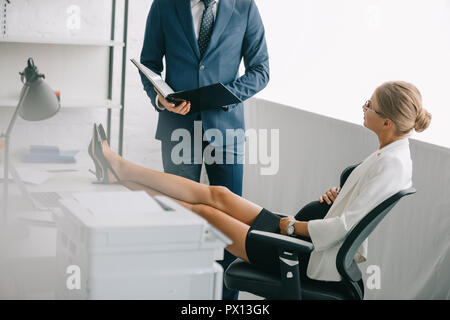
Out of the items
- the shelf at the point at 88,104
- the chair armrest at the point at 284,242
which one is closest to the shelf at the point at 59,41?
the shelf at the point at 88,104

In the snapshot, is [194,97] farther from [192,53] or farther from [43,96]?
[43,96]

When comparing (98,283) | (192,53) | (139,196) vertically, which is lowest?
(98,283)

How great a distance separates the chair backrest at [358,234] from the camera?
1.59 meters

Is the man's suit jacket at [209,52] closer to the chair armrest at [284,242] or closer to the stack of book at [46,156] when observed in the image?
the stack of book at [46,156]

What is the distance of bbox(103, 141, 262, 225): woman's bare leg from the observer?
218 cm

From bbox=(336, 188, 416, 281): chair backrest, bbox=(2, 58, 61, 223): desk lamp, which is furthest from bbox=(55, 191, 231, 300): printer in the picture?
bbox=(2, 58, 61, 223): desk lamp

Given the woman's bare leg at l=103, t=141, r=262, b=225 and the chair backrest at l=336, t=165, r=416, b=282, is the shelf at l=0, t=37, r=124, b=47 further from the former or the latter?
the chair backrest at l=336, t=165, r=416, b=282

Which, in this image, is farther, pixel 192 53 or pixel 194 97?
pixel 192 53

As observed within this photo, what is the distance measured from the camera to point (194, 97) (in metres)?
2.32

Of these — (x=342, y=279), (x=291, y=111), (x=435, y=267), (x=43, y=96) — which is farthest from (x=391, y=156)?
(x=291, y=111)

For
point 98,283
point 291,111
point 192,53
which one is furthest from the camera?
point 291,111

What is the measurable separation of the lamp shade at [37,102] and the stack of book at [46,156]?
1.56 ft

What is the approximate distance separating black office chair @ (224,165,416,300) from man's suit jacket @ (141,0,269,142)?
92cm

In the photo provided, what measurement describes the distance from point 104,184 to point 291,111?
1597 mm
